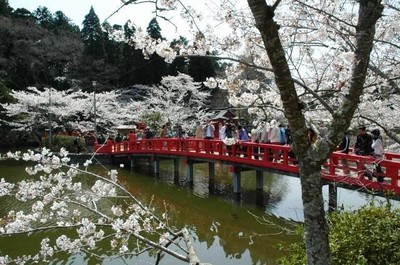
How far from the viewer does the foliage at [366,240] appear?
12.2 feet

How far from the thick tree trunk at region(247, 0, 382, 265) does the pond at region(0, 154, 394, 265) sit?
245cm

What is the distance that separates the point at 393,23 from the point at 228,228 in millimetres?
6281

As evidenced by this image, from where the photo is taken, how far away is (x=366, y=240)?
3846mm

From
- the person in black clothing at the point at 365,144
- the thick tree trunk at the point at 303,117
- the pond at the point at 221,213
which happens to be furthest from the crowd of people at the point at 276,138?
the thick tree trunk at the point at 303,117

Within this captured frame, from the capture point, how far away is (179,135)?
17.8 meters

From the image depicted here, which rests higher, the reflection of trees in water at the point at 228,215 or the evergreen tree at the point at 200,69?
the evergreen tree at the point at 200,69

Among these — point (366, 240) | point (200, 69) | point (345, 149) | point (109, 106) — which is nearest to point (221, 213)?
point (345, 149)

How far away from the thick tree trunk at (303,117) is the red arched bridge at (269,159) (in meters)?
3.92

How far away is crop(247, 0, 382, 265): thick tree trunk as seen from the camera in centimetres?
190

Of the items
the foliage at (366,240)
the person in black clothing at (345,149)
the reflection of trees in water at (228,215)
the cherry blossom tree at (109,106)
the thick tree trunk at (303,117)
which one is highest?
the cherry blossom tree at (109,106)

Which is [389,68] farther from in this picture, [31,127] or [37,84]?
[37,84]

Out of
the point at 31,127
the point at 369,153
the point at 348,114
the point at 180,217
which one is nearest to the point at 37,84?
the point at 31,127

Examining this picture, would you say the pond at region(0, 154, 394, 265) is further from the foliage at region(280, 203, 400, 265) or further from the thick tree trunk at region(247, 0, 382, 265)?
the thick tree trunk at region(247, 0, 382, 265)

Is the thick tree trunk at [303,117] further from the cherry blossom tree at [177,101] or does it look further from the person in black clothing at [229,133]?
the cherry blossom tree at [177,101]
